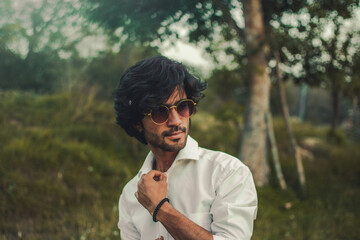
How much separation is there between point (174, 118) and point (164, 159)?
0.94ft

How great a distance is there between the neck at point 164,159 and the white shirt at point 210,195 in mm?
128

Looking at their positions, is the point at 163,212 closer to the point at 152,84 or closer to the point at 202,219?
the point at 202,219

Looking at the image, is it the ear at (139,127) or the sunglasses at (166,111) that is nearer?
the sunglasses at (166,111)

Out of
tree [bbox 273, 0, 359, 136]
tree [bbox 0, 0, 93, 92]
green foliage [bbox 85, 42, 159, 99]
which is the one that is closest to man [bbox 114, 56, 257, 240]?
tree [bbox 0, 0, 93, 92]

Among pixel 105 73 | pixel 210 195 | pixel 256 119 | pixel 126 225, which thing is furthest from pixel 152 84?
pixel 105 73

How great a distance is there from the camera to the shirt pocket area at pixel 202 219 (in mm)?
1562

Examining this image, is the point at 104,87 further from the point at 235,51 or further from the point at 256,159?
the point at 256,159

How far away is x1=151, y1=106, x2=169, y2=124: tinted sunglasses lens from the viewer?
5.69 ft

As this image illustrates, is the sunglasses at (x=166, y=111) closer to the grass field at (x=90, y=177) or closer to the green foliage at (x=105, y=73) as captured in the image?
the grass field at (x=90, y=177)

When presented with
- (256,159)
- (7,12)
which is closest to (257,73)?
(256,159)

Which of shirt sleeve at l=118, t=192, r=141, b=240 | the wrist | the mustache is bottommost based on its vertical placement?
shirt sleeve at l=118, t=192, r=141, b=240

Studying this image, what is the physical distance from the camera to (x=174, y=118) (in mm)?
1720

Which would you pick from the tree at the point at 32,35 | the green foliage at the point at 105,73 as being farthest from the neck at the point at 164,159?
the green foliage at the point at 105,73

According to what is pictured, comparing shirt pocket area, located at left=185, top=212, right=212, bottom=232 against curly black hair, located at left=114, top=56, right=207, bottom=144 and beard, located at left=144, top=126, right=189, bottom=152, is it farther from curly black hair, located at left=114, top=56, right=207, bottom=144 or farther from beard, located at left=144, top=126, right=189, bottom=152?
curly black hair, located at left=114, top=56, right=207, bottom=144
